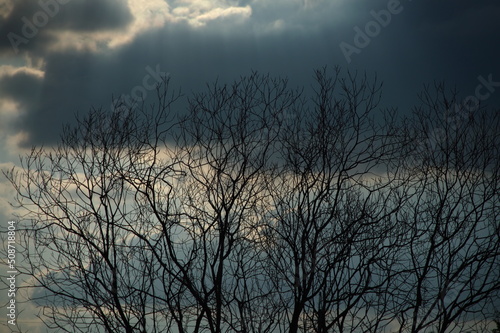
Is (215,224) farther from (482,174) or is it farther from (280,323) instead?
(482,174)

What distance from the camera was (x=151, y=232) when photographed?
26.7 ft

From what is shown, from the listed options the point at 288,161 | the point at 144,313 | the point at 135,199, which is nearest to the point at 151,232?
the point at 135,199

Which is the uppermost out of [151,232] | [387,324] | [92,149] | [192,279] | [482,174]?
[92,149]

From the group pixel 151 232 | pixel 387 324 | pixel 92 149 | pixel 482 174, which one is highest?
pixel 92 149

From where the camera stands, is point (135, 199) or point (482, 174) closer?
point (135, 199)

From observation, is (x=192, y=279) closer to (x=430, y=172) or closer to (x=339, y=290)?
(x=339, y=290)

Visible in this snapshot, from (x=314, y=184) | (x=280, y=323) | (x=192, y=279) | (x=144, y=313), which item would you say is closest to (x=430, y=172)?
(x=314, y=184)

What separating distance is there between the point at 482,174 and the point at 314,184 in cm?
271

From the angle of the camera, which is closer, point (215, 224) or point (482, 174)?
point (215, 224)

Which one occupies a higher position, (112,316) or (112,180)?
(112,180)

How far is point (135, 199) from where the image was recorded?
8141mm

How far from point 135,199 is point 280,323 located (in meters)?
2.63

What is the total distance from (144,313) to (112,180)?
1882 mm

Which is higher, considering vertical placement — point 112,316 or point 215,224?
point 215,224
